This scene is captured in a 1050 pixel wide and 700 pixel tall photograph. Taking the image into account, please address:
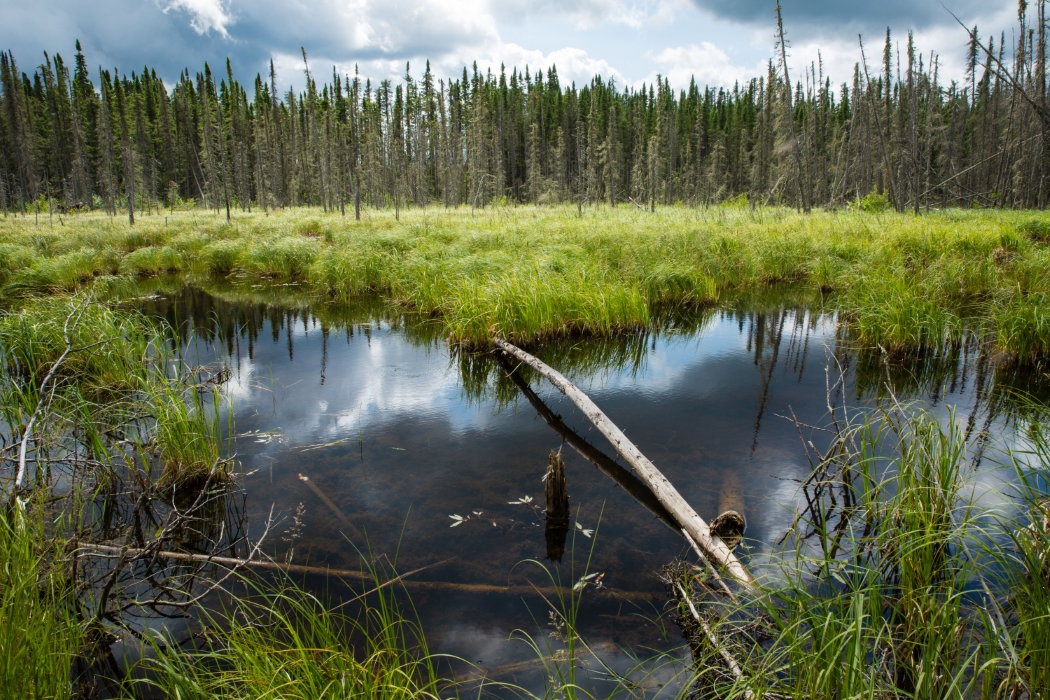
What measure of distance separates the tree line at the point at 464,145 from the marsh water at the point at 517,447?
93.0 feet

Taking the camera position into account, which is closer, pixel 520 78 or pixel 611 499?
pixel 611 499

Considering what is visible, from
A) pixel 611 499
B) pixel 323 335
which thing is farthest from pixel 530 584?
pixel 323 335

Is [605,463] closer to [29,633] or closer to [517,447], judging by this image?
[517,447]

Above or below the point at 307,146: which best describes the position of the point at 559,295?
below

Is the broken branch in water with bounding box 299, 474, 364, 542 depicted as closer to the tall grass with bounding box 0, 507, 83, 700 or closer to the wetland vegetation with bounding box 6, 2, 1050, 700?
the wetland vegetation with bounding box 6, 2, 1050, 700

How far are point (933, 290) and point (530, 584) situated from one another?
908 centimetres

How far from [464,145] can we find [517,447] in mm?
63640

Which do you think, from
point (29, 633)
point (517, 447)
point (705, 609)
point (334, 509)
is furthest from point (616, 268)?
point (29, 633)

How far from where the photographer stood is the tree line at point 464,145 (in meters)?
38.3

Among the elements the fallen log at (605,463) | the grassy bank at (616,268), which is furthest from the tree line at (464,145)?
the fallen log at (605,463)

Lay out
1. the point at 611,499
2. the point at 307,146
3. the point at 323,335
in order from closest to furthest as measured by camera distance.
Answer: the point at 611,499 → the point at 323,335 → the point at 307,146

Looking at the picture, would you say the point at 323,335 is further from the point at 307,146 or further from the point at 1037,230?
the point at 307,146

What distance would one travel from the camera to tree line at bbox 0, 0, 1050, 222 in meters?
38.3

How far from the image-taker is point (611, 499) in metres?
4.44
